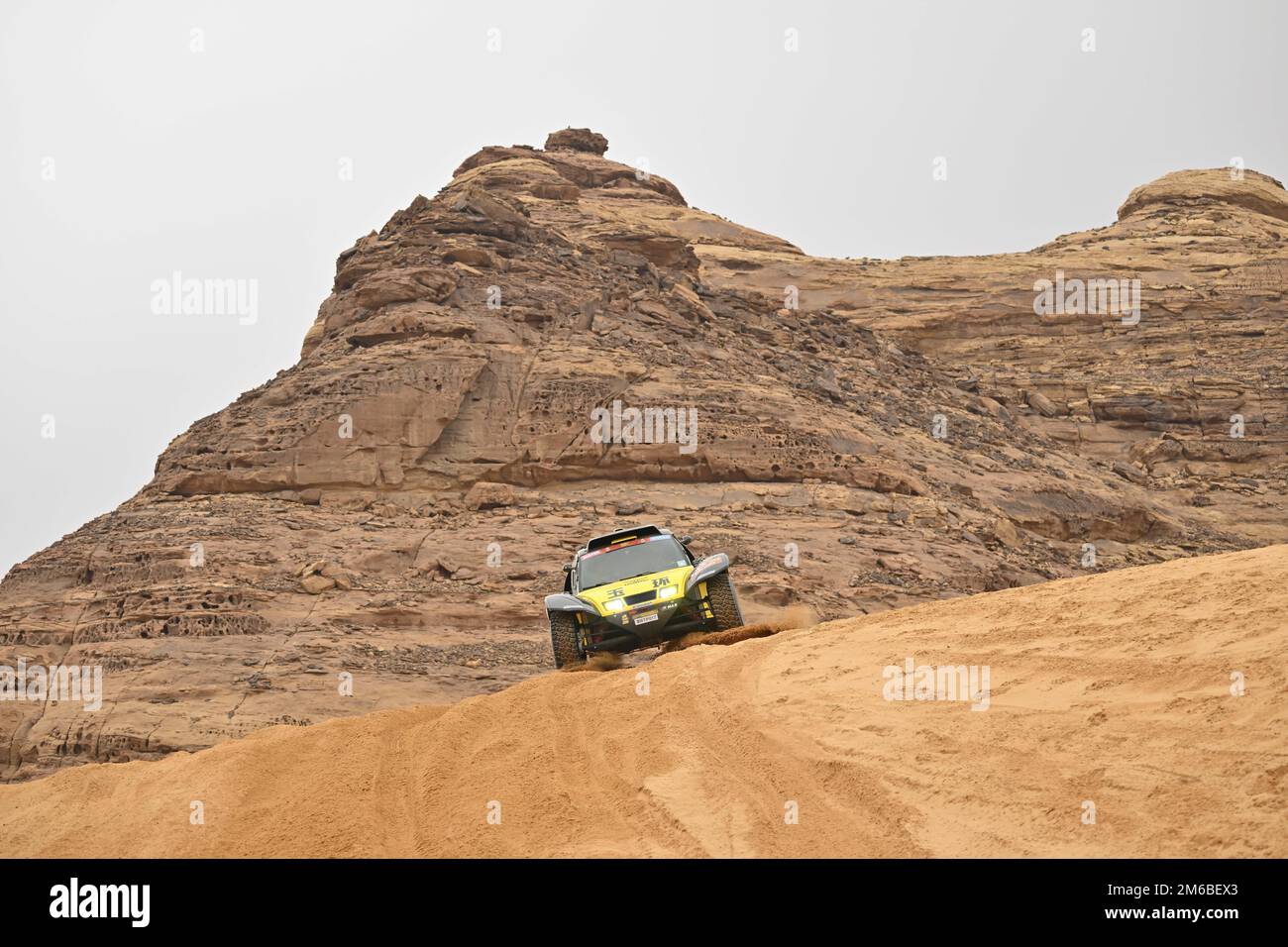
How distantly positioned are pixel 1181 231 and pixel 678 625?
59692 millimetres

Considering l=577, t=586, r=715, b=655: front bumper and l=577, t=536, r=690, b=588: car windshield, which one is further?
l=577, t=536, r=690, b=588: car windshield

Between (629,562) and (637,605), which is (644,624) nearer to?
(637,605)

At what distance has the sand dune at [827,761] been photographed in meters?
6.80

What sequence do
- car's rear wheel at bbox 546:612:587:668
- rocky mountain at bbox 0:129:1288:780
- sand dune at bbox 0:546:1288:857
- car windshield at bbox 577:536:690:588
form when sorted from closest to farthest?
sand dune at bbox 0:546:1288:857 → car's rear wheel at bbox 546:612:587:668 → car windshield at bbox 577:536:690:588 → rocky mountain at bbox 0:129:1288:780

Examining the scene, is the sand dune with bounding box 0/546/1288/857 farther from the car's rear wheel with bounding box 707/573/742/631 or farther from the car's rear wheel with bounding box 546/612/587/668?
the car's rear wheel with bounding box 707/573/742/631

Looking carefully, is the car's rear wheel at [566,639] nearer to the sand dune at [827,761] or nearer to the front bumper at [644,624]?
the front bumper at [644,624]

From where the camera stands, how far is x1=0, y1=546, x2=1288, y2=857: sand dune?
6.80 metres

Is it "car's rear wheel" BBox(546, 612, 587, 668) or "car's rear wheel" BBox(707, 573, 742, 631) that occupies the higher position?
"car's rear wheel" BBox(707, 573, 742, 631)

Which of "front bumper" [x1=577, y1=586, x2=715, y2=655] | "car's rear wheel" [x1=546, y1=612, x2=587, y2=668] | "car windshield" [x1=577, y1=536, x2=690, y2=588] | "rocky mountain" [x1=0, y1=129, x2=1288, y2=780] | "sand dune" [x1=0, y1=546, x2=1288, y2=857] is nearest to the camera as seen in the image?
"sand dune" [x1=0, y1=546, x2=1288, y2=857]

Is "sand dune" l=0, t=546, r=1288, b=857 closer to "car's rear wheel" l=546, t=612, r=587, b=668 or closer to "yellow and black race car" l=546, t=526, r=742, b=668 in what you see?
"yellow and black race car" l=546, t=526, r=742, b=668

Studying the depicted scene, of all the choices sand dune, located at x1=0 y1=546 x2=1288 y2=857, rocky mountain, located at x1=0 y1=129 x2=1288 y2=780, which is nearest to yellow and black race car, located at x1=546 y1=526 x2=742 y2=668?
sand dune, located at x1=0 y1=546 x2=1288 y2=857
